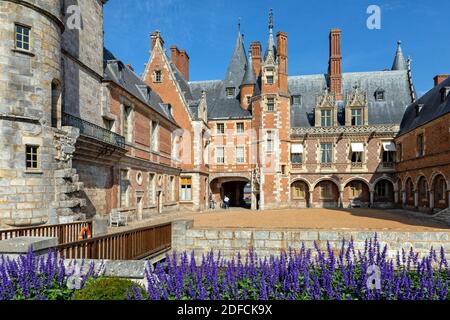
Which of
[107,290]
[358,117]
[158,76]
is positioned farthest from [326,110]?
[107,290]

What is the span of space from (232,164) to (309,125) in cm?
1028

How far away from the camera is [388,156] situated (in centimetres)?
3338

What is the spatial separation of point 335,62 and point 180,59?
1942cm

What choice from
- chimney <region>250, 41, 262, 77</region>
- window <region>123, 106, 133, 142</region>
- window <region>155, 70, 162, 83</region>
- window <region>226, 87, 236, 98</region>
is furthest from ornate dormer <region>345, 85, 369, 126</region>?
window <region>123, 106, 133, 142</region>

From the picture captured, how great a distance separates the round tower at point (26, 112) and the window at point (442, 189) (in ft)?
84.1

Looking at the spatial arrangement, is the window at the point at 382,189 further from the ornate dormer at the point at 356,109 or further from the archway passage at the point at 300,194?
the archway passage at the point at 300,194

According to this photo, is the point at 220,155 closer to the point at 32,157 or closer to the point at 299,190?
the point at 299,190

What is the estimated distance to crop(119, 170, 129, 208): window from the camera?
19766mm

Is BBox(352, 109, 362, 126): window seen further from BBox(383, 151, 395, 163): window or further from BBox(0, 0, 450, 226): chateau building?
BBox(383, 151, 395, 163): window

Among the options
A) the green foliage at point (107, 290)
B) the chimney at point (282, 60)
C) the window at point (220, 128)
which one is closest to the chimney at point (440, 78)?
the chimney at point (282, 60)

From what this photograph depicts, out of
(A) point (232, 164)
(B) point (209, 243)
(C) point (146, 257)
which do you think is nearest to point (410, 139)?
(A) point (232, 164)

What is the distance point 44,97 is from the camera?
12109 millimetres

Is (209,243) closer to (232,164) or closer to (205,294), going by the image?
(205,294)
